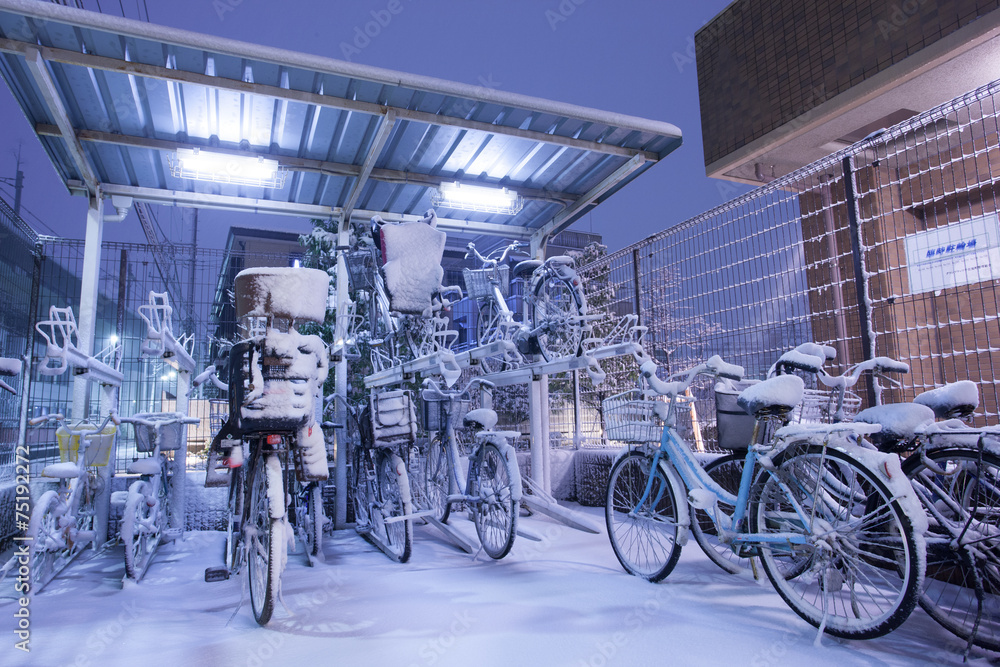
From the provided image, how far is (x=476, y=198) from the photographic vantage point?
18.7 ft

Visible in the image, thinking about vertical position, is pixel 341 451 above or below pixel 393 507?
above

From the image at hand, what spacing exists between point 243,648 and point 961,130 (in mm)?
4054

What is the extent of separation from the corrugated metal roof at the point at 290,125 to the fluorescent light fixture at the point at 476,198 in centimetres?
11

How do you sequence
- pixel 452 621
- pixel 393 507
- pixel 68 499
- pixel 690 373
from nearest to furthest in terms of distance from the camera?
pixel 452 621, pixel 690 373, pixel 68 499, pixel 393 507

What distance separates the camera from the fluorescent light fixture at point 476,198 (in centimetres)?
553

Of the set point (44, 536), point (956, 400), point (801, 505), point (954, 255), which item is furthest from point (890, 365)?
point (44, 536)

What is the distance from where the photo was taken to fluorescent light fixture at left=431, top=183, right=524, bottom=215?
5.53 meters

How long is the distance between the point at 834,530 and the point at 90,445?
13.6ft

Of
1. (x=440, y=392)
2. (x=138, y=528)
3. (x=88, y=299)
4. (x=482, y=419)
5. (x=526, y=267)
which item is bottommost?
(x=138, y=528)

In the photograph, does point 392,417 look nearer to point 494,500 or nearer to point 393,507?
point 393,507

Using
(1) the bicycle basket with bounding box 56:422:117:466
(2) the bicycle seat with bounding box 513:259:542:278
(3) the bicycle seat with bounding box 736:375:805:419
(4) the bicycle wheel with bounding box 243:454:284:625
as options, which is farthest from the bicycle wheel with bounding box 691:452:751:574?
(1) the bicycle basket with bounding box 56:422:117:466

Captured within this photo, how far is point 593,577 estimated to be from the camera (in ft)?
10.9

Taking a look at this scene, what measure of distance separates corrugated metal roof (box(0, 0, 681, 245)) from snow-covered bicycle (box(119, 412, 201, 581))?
2148 mm

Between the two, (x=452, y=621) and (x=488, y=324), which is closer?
(x=452, y=621)
